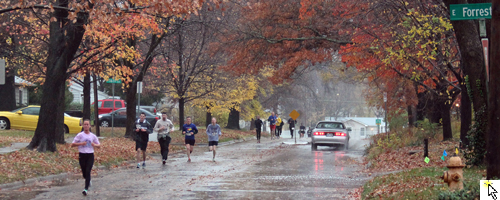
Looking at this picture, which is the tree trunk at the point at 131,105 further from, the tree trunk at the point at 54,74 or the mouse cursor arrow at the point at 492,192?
the mouse cursor arrow at the point at 492,192

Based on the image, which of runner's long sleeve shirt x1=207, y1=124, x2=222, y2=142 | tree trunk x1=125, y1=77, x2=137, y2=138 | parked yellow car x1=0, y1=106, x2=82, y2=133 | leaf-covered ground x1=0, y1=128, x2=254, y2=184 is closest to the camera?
leaf-covered ground x1=0, y1=128, x2=254, y2=184

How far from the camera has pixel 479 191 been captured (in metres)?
7.00

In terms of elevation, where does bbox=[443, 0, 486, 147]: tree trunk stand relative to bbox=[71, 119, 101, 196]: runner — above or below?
above

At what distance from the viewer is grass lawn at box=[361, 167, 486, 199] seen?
338 inches

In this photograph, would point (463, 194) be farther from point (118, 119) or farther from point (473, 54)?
point (118, 119)

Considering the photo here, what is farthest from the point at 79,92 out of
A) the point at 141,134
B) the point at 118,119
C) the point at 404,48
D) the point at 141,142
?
the point at 404,48

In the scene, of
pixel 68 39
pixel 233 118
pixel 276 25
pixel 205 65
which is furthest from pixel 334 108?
pixel 68 39

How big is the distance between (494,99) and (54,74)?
13.8 m

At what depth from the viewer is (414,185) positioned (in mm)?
9852

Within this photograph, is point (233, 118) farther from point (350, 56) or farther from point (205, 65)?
point (350, 56)

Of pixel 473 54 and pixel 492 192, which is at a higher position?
pixel 473 54

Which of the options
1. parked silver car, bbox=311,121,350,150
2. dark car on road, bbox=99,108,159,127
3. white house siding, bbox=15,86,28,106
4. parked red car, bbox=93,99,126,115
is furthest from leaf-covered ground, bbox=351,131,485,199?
white house siding, bbox=15,86,28,106

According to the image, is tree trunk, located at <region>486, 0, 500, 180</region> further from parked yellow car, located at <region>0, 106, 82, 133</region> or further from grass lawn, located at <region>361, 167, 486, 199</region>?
parked yellow car, located at <region>0, 106, 82, 133</region>

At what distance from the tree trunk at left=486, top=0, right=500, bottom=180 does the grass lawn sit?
1.30 ft
